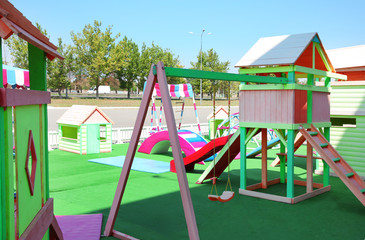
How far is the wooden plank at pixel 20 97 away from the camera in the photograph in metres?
2.88

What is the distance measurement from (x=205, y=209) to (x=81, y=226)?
2454 mm

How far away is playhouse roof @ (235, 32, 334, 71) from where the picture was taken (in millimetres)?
8136

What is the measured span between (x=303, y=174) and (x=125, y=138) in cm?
917

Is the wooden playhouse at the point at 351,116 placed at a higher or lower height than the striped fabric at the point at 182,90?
lower

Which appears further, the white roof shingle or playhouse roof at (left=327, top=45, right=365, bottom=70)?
playhouse roof at (left=327, top=45, right=365, bottom=70)

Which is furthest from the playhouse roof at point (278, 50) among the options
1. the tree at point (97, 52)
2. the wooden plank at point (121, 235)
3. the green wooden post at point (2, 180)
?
the tree at point (97, 52)

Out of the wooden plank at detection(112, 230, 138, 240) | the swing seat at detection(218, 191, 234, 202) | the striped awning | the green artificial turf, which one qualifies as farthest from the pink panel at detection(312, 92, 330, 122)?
the striped awning

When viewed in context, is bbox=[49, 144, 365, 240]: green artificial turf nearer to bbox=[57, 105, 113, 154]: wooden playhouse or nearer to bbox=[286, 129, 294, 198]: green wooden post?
bbox=[286, 129, 294, 198]: green wooden post

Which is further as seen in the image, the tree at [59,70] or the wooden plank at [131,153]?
the tree at [59,70]

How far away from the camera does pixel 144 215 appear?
6984 millimetres

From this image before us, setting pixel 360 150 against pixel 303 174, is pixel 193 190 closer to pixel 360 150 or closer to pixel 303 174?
pixel 303 174

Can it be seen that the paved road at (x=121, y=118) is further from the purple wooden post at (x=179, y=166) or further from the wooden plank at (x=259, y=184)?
the purple wooden post at (x=179, y=166)

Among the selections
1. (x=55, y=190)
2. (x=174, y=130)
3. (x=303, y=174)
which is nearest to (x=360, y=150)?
(x=303, y=174)

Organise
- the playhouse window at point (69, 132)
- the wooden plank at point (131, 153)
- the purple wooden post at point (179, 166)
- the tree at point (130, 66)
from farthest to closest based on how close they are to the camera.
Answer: the tree at point (130, 66) < the playhouse window at point (69, 132) < the wooden plank at point (131, 153) < the purple wooden post at point (179, 166)
